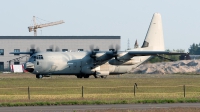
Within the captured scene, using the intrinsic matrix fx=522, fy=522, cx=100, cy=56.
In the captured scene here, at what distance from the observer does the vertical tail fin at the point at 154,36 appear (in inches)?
2884

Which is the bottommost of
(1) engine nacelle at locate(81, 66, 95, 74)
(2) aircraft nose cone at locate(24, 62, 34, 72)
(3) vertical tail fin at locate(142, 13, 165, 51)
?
(1) engine nacelle at locate(81, 66, 95, 74)

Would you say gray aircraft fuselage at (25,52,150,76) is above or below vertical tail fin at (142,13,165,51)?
below

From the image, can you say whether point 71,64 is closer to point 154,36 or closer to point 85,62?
point 85,62

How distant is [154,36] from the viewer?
7375 cm

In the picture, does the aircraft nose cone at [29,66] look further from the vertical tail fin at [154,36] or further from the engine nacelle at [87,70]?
the vertical tail fin at [154,36]

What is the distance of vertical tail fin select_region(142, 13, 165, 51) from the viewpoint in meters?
73.2

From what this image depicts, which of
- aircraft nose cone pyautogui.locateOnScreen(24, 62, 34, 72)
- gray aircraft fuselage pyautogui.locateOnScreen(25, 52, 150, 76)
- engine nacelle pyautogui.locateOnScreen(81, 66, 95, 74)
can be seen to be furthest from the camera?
engine nacelle pyautogui.locateOnScreen(81, 66, 95, 74)

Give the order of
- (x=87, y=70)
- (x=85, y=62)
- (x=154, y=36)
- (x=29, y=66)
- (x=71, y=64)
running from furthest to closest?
(x=154, y=36)
(x=87, y=70)
(x=85, y=62)
(x=71, y=64)
(x=29, y=66)

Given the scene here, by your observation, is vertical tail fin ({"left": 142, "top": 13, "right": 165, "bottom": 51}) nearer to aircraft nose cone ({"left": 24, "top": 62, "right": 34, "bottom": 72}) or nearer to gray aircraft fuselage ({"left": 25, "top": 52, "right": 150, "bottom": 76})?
gray aircraft fuselage ({"left": 25, "top": 52, "right": 150, "bottom": 76})

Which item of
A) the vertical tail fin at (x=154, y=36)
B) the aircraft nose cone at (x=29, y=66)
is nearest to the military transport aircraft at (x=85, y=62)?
the aircraft nose cone at (x=29, y=66)

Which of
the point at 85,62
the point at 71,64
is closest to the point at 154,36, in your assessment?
the point at 85,62

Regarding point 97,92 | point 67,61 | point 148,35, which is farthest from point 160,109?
point 148,35

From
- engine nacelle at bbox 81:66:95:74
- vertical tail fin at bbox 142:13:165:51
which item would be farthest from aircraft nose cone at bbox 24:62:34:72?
vertical tail fin at bbox 142:13:165:51

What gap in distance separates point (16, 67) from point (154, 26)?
120ft
